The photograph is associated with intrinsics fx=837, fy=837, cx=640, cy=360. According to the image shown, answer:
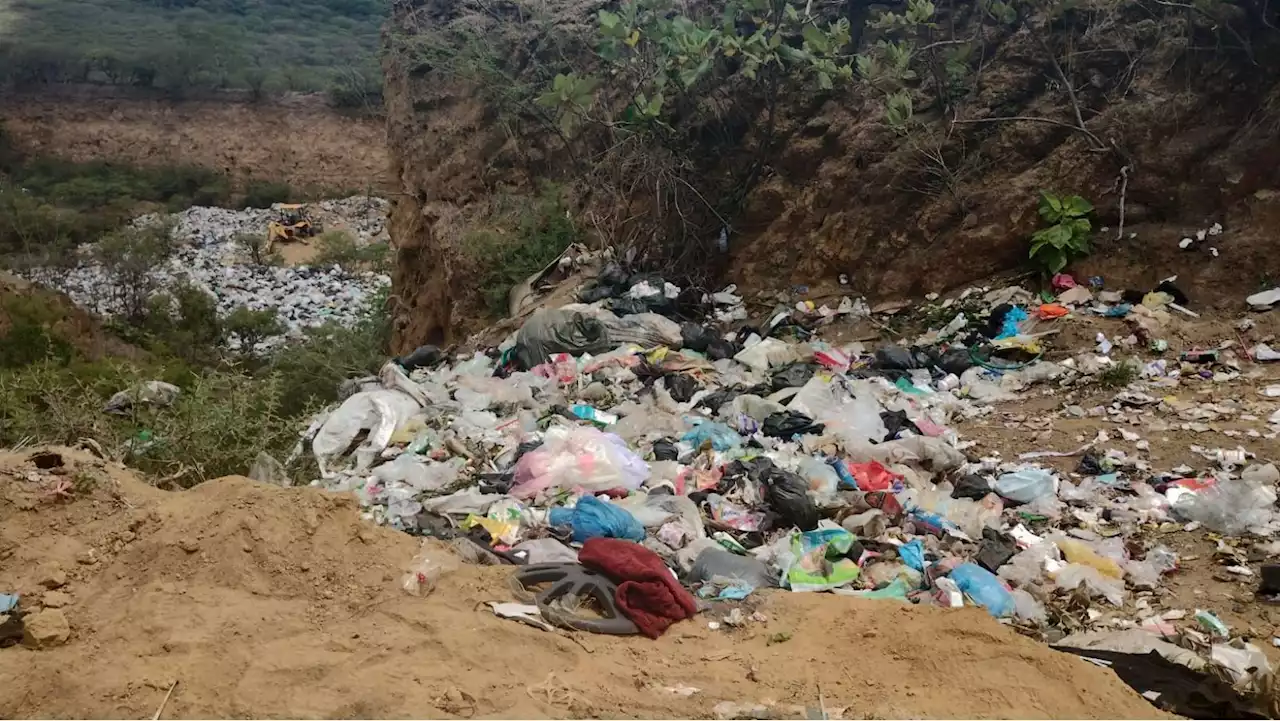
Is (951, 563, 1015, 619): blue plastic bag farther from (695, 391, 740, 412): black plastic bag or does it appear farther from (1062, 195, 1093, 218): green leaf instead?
(1062, 195, 1093, 218): green leaf

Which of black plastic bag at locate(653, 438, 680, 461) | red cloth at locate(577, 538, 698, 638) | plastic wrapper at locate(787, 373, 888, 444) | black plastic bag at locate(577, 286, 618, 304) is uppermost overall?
red cloth at locate(577, 538, 698, 638)

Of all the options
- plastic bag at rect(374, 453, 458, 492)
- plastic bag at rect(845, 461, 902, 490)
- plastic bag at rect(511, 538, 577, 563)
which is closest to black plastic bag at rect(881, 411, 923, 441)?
plastic bag at rect(845, 461, 902, 490)

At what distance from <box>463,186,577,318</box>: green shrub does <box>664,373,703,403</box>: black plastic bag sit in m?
3.00

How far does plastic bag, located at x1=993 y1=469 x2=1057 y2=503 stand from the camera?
3268 mm

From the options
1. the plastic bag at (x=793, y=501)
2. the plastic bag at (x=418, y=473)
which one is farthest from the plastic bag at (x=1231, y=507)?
the plastic bag at (x=418, y=473)

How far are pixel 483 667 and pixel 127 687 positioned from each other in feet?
2.49

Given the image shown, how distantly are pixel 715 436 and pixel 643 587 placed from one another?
5.53 feet

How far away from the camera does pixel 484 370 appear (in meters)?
5.71

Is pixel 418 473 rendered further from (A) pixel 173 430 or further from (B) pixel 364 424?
(A) pixel 173 430

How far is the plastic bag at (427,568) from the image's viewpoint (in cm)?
240

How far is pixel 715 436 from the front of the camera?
3.98 m

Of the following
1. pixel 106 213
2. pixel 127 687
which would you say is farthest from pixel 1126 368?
pixel 106 213

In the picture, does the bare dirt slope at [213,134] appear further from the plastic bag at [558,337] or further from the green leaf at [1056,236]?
the green leaf at [1056,236]

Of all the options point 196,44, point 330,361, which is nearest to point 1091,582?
point 330,361
